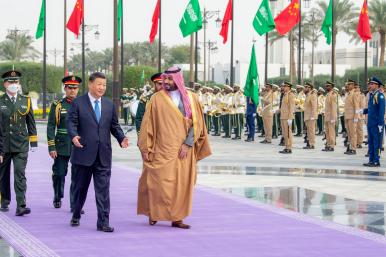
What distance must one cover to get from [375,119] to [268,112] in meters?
10.9

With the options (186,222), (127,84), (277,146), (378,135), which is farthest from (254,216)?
(127,84)

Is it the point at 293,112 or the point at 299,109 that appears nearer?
the point at 293,112

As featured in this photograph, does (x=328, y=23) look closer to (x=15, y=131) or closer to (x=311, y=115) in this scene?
(x=311, y=115)

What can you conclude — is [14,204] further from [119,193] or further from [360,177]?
[360,177]

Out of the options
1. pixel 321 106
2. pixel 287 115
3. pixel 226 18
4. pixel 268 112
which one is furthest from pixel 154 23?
pixel 287 115

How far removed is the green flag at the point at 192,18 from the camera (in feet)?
126

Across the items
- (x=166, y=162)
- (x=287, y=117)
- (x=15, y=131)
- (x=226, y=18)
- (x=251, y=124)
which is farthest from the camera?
(x=226, y=18)

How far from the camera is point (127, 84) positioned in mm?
71062

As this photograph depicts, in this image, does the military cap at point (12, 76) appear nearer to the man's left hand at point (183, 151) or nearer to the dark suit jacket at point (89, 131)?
the dark suit jacket at point (89, 131)

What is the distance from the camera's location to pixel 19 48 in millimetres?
91938

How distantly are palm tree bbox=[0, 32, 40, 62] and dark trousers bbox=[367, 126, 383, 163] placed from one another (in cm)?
7281

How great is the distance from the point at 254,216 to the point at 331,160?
10851 millimetres

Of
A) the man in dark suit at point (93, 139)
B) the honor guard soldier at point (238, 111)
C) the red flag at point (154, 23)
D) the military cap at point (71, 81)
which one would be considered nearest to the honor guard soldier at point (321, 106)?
the honor guard soldier at point (238, 111)

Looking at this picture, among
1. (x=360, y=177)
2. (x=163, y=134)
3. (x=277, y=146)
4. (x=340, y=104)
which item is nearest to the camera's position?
(x=163, y=134)
